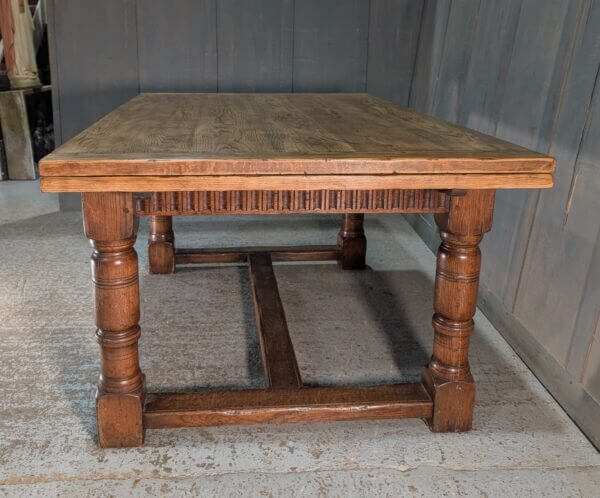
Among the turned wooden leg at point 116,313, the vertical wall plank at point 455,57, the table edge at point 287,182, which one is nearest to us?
the table edge at point 287,182

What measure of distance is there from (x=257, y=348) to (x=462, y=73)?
161 cm

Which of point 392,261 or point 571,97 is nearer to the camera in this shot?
point 571,97

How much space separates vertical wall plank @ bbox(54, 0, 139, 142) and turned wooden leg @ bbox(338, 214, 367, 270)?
1.57 m

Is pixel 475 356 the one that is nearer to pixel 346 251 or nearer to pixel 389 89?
pixel 346 251

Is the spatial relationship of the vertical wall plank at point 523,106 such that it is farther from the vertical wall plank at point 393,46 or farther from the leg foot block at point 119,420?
the vertical wall plank at point 393,46

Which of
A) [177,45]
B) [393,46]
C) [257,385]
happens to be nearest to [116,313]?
[257,385]

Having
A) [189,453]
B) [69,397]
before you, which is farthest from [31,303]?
[189,453]

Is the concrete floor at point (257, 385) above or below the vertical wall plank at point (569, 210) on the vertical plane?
below

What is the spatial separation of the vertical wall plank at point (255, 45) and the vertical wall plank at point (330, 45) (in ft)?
0.20

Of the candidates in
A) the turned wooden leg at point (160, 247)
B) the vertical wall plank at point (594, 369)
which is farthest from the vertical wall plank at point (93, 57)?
the vertical wall plank at point (594, 369)

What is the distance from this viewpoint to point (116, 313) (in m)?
1.60

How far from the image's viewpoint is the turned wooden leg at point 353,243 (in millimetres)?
2953

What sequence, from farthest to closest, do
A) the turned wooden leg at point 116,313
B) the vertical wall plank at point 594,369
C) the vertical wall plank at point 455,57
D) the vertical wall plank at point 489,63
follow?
the vertical wall plank at point 455,57, the vertical wall plank at point 489,63, the vertical wall plank at point 594,369, the turned wooden leg at point 116,313

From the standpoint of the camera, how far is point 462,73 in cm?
305
